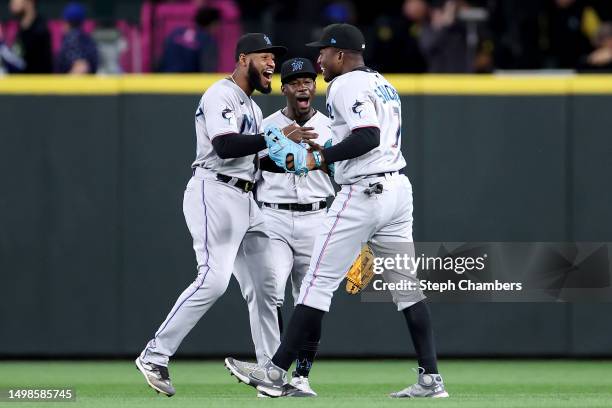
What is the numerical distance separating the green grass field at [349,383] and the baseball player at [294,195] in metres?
0.81

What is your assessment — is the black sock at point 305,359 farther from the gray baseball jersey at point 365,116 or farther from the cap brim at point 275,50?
the cap brim at point 275,50

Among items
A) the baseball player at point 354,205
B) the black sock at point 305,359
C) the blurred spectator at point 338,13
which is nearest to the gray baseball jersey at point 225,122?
the baseball player at point 354,205

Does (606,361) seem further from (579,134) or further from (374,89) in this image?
(374,89)

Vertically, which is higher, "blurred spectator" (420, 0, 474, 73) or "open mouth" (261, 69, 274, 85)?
"blurred spectator" (420, 0, 474, 73)

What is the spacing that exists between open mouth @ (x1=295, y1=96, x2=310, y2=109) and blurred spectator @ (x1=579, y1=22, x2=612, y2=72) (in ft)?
11.0

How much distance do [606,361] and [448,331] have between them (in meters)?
1.21

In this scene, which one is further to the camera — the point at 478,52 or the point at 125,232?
the point at 478,52

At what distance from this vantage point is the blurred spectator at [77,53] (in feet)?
36.0

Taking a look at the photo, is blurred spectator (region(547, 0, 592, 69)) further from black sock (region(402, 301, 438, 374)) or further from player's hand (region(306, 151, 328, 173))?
player's hand (region(306, 151, 328, 173))

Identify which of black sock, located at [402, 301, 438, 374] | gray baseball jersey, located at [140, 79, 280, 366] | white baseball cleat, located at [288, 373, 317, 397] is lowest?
white baseball cleat, located at [288, 373, 317, 397]

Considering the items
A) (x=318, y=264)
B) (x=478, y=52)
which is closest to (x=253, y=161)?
(x=318, y=264)

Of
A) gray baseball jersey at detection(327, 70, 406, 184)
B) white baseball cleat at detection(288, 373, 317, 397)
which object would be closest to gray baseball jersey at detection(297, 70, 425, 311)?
gray baseball jersey at detection(327, 70, 406, 184)

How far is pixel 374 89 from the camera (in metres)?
→ 6.90

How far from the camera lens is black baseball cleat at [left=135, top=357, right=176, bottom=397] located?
23.4 ft
